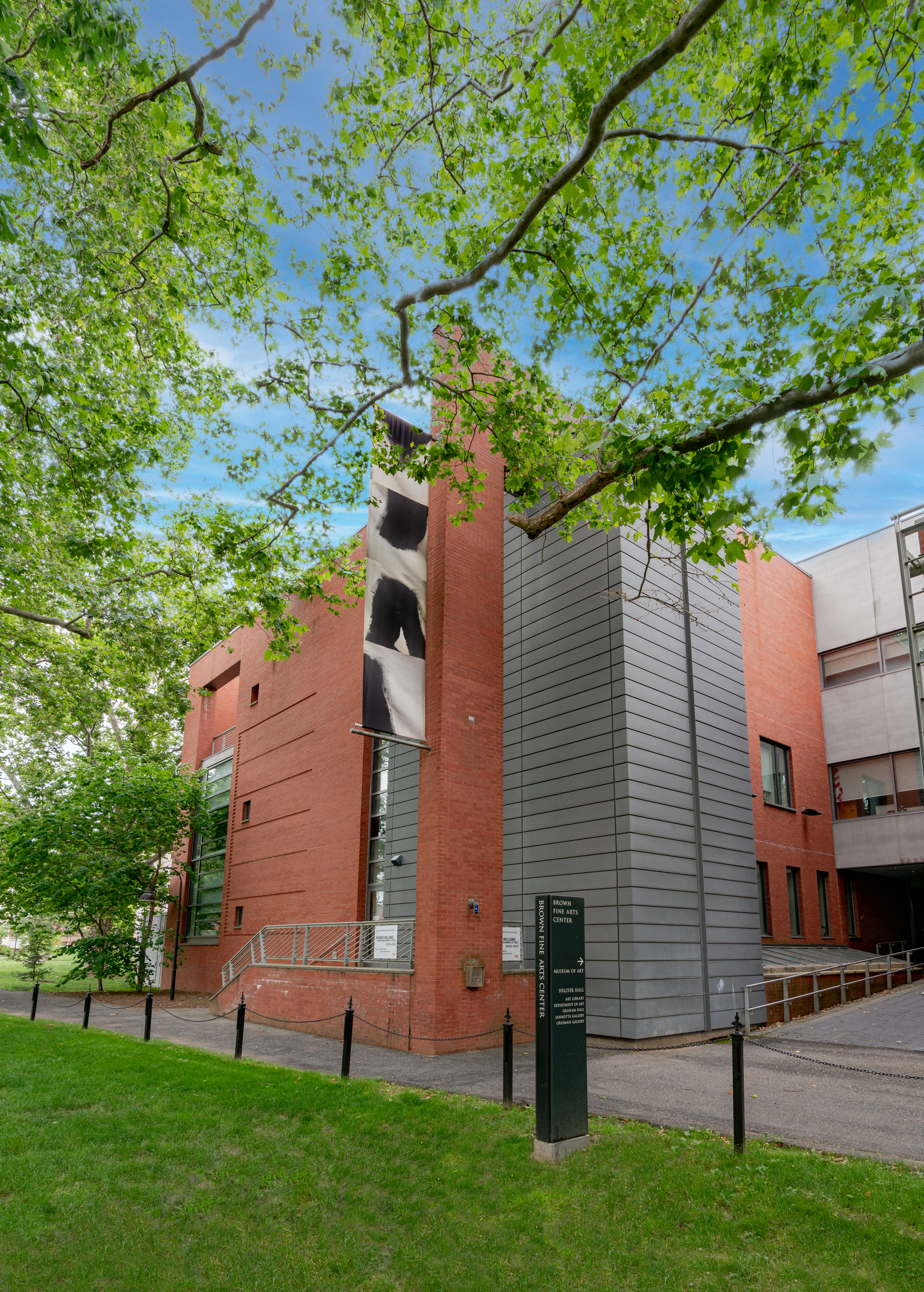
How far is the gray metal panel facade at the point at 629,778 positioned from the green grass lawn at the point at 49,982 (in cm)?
1602

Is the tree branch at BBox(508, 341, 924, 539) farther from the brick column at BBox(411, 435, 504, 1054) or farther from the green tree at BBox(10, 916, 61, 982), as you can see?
the green tree at BBox(10, 916, 61, 982)

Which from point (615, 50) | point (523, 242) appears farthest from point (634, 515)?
point (615, 50)

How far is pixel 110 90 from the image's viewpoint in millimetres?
9594

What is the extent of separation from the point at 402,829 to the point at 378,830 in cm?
117

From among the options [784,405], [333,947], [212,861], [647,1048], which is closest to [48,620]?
[333,947]

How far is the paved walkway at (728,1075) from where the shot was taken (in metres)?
7.28

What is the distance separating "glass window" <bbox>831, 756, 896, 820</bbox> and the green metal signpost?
66.1 feet

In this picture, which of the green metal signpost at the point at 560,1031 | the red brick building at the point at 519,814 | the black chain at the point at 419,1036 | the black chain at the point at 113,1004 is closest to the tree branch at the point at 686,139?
the red brick building at the point at 519,814

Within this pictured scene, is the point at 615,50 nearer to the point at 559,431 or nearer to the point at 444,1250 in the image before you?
the point at 559,431

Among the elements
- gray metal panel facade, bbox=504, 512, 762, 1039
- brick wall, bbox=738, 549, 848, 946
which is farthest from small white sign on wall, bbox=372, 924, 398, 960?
brick wall, bbox=738, 549, 848, 946

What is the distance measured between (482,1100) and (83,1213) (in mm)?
4186

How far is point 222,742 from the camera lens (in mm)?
29688

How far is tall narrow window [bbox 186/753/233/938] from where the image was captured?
1024 inches

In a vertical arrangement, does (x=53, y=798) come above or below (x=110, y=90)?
below
